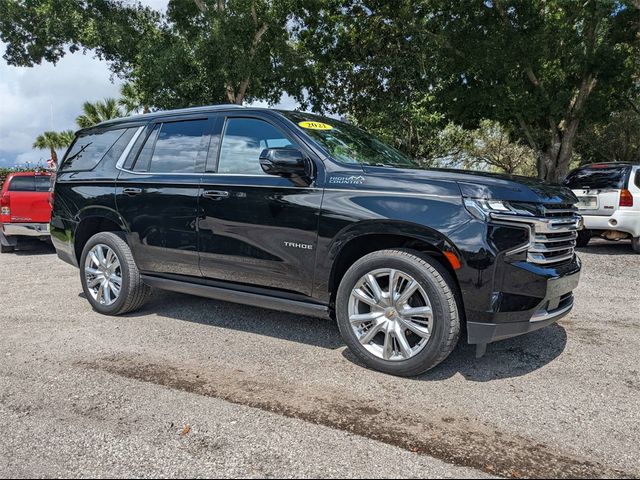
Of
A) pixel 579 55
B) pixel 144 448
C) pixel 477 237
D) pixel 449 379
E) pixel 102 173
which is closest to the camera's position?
pixel 144 448

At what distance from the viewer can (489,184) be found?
328 centimetres

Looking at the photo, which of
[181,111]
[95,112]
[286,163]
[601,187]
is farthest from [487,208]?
[95,112]

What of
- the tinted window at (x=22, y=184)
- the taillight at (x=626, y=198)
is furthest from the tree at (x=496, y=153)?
the tinted window at (x=22, y=184)

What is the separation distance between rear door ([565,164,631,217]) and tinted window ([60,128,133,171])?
24.3 ft

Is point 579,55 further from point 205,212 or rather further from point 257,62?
point 205,212

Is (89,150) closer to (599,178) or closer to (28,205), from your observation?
(28,205)

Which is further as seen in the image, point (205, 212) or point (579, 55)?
point (579, 55)

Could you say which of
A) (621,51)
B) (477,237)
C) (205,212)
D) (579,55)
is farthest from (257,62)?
(477,237)

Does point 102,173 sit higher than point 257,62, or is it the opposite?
point 257,62

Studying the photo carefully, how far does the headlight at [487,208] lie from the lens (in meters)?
3.21

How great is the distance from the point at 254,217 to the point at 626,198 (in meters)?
7.18

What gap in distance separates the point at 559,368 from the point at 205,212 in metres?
3.07

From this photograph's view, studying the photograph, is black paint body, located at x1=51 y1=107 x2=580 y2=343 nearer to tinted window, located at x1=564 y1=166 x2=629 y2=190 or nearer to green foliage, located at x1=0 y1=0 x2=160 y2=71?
tinted window, located at x1=564 y1=166 x2=629 y2=190

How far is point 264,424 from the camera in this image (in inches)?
113
